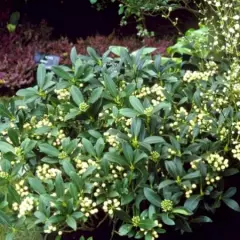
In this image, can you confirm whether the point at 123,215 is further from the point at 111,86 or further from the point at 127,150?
the point at 111,86

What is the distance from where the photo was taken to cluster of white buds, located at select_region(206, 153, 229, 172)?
2654 mm

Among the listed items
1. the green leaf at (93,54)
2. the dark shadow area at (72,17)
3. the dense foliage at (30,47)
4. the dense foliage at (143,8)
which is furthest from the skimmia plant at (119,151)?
the dark shadow area at (72,17)

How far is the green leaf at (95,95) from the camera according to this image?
2.79m

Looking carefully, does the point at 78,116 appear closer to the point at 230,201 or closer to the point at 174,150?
the point at 174,150

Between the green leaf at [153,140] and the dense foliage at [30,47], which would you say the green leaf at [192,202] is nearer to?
the green leaf at [153,140]

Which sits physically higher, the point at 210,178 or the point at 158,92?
the point at 158,92

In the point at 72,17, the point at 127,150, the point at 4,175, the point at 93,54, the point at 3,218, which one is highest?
the point at 93,54

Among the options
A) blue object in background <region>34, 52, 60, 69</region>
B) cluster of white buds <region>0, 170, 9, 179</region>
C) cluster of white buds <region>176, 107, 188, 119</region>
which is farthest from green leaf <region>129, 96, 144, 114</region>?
blue object in background <region>34, 52, 60, 69</region>

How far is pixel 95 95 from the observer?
2.80 meters

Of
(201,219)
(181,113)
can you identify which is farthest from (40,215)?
(181,113)

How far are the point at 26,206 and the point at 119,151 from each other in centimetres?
49

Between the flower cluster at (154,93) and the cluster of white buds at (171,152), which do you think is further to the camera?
the flower cluster at (154,93)

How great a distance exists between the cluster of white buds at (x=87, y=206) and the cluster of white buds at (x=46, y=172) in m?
0.22

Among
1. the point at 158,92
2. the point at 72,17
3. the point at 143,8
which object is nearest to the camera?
the point at 158,92
